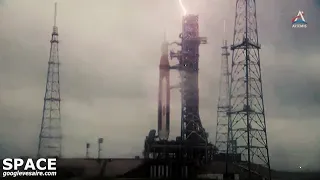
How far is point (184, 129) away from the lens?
3719 centimetres

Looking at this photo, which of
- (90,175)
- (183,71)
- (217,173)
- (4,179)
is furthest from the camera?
(183,71)

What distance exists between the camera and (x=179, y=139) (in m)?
36.2

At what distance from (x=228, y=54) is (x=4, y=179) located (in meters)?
Result: 16.9

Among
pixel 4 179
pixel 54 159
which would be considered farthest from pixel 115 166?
pixel 4 179

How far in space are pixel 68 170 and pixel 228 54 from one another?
44.1 ft

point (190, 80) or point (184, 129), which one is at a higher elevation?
point (190, 80)

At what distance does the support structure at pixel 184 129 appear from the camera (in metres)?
33.9

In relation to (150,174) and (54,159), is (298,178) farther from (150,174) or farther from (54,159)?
(54,159)

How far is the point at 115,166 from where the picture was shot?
1303 inches

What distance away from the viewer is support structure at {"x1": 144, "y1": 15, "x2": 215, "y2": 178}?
33.9 metres

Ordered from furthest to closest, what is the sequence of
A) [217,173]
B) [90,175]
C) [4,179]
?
[217,173] → [90,175] → [4,179]

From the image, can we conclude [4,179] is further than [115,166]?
No

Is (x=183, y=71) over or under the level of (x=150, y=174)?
over

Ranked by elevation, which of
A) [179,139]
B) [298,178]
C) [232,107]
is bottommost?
[298,178]
